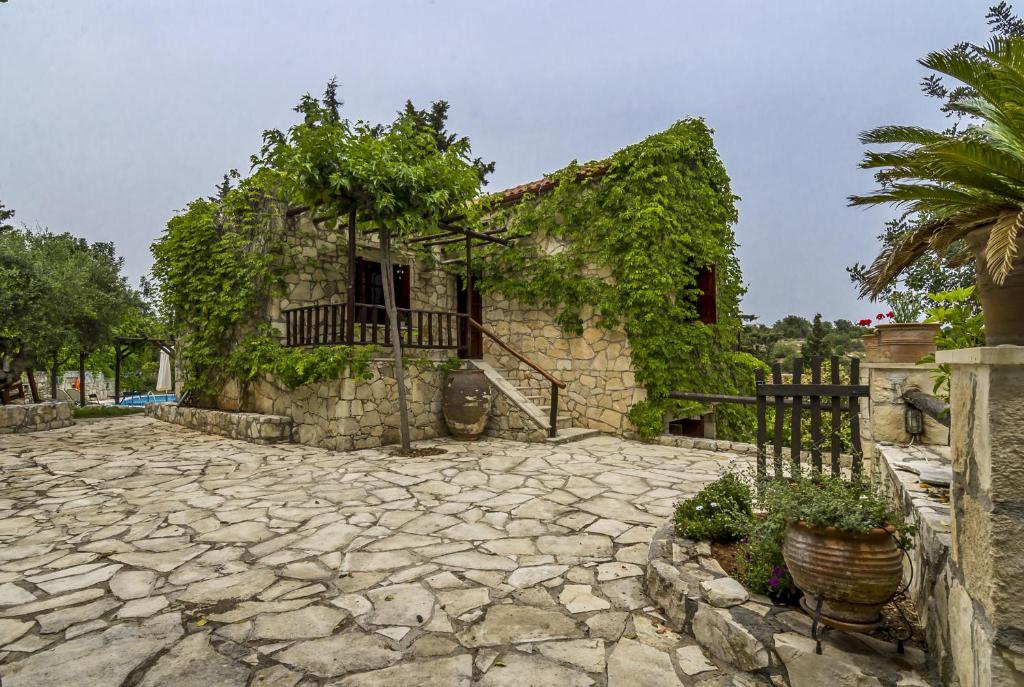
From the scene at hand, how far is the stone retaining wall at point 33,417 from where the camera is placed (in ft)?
26.1

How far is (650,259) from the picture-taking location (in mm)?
7559

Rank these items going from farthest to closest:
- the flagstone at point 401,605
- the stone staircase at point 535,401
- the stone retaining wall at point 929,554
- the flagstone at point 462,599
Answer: the stone staircase at point 535,401 < the flagstone at point 462,599 < the flagstone at point 401,605 < the stone retaining wall at point 929,554

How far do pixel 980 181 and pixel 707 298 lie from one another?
7.04 metres

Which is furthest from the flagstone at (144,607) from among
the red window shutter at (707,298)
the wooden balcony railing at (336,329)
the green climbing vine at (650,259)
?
the red window shutter at (707,298)

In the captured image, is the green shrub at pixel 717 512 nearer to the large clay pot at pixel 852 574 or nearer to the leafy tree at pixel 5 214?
the large clay pot at pixel 852 574

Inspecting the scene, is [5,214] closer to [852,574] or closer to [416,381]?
[416,381]

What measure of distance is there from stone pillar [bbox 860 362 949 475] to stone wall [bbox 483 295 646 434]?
427cm

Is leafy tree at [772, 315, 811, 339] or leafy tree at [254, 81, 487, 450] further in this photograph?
leafy tree at [772, 315, 811, 339]

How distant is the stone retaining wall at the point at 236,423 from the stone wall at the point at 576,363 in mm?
3905

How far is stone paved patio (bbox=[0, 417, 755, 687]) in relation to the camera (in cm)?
189

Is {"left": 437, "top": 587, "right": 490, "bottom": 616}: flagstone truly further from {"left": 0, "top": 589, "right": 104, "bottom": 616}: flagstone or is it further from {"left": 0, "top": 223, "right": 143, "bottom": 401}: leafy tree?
{"left": 0, "top": 223, "right": 143, "bottom": 401}: leafy tree

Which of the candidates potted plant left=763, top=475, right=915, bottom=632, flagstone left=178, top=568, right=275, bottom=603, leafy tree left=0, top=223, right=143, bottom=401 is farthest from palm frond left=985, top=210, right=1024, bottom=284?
leafy tree left=0, top=223, right=143, bottom=401

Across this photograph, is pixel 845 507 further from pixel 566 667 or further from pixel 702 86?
pixel 702 86

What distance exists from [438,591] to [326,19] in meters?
12.0
